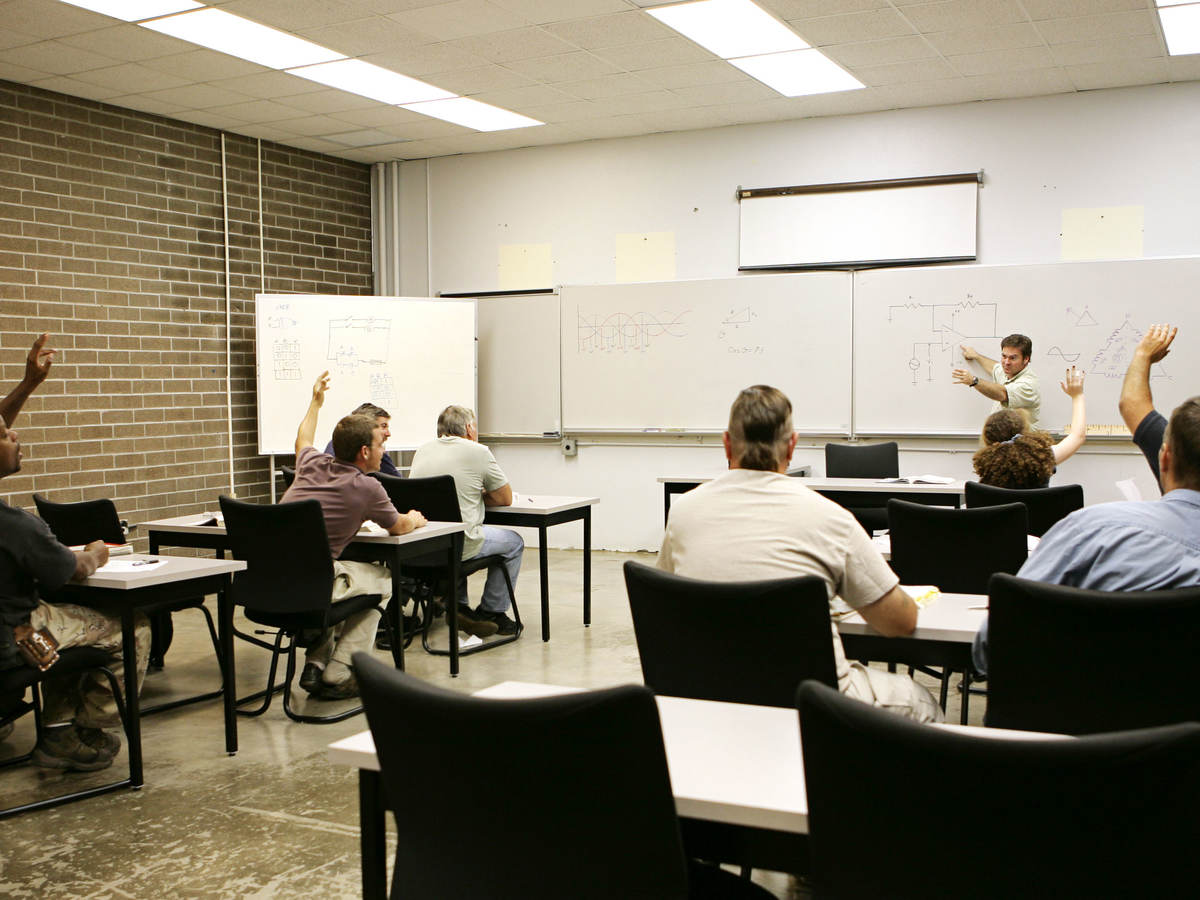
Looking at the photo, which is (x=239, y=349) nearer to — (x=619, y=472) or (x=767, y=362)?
(x=619, y=472)

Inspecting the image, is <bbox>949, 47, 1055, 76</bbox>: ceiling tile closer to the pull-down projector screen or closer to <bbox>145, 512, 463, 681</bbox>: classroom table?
the pull-down projector screen

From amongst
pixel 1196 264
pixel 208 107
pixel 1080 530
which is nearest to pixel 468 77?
pixel 208 107

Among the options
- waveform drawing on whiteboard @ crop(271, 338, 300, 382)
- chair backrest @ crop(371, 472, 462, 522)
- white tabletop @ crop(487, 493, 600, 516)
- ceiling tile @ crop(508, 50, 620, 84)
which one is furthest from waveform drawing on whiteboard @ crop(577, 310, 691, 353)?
chair backrest @ crop(371, 472, 462, 522)

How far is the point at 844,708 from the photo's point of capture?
107cm

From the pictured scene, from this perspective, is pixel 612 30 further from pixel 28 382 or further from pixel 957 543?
pixel 957 543

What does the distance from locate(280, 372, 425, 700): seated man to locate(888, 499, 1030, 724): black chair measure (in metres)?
1.93

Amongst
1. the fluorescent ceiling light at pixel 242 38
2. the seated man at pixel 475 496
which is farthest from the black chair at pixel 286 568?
the fluorescent ceiling light at pixel 242 38

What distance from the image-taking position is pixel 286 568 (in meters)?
3.89

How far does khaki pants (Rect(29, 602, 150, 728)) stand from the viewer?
329 cm

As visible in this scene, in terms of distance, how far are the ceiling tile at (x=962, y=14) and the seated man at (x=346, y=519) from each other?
328cm

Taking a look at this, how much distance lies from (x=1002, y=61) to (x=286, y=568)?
470 cm

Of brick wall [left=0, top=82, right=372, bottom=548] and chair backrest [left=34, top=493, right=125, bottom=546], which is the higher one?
brick wall [left=0, top=82, right=372, bottom=548]

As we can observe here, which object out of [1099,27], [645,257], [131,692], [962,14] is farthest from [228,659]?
[1099,27]

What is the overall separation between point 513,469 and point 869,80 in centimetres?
382
